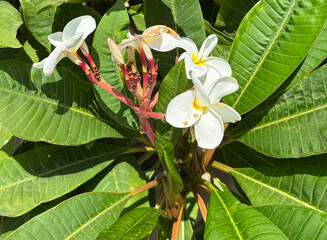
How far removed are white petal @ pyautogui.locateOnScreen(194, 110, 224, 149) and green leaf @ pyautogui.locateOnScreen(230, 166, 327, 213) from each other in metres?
0.37

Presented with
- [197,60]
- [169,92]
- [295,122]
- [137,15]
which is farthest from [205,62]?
[137,15]

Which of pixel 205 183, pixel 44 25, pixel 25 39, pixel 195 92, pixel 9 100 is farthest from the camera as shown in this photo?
pixel 25 39

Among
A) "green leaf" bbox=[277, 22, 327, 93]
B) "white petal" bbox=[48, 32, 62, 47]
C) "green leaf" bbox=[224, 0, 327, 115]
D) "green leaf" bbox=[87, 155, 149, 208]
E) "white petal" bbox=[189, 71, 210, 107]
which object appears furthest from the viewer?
"green leaf" bbox=[87, 155, 149, 208]

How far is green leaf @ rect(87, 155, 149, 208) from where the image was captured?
115 centimetres

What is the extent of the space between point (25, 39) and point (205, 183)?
2.62 ft

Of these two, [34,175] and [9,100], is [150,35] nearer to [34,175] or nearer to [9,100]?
[9,100]

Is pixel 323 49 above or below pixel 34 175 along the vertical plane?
above

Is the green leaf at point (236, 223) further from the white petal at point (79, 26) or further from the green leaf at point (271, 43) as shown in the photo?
the white petal at point (79, 26)

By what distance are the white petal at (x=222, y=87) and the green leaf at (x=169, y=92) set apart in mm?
66

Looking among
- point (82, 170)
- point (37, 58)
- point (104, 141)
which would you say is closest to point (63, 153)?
point (82, 170)

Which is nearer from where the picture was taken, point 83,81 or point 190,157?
point 83,81

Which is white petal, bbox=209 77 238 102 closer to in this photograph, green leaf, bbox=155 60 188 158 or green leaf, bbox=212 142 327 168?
green leaf, bbox=155 60 188 158

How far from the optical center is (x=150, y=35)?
2.65 feet

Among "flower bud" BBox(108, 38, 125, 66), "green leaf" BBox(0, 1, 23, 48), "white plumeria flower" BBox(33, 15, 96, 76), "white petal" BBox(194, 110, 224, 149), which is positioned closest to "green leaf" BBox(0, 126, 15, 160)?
"green leaf" BBox(0, 1, 23, 48)
